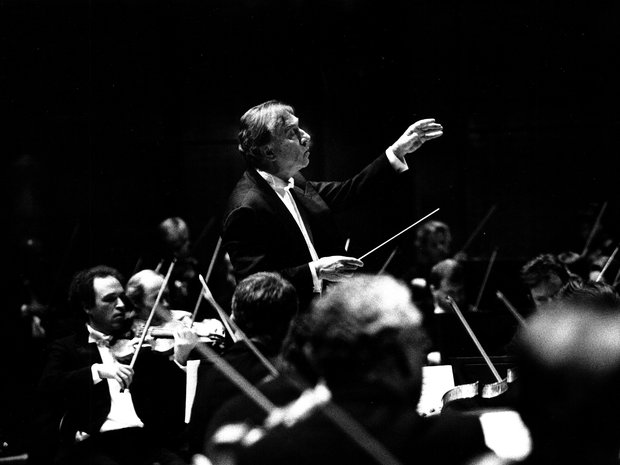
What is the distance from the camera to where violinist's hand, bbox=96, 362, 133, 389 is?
2.80 metres

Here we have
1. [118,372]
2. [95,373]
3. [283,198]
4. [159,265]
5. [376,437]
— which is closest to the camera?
[376,437]

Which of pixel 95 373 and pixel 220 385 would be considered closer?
pixel 220 385

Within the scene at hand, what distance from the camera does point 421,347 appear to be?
4.85 feet

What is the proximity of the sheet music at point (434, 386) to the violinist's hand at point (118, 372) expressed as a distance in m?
0.80

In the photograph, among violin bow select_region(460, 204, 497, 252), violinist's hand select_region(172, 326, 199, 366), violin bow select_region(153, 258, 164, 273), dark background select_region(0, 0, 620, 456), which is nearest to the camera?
violinist's hand select_region(172, 326, 199, 366)

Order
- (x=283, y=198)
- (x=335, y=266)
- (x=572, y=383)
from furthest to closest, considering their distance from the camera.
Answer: (x=283, y=198) → (x=335, y=266) → (x=572, y=383)

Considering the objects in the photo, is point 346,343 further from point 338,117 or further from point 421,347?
point 338,117

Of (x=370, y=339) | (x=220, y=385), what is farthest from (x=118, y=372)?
(x=370, y=339)

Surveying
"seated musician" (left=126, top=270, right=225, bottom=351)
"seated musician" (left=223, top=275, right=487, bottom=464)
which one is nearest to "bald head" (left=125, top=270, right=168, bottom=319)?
"seated musician" (left=126, top=270, right=225, bottom=351)

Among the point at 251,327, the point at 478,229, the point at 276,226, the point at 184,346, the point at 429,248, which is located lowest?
the point at 478,229

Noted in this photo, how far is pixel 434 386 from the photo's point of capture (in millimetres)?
2863

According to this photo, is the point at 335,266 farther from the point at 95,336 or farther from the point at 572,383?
the point at 572,383

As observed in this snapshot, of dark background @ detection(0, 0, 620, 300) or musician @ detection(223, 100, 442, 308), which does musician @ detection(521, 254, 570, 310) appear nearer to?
musician @ detection(223, 100, 442, 308)

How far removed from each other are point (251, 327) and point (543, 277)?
1.70 m
